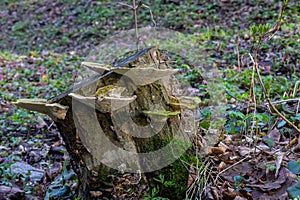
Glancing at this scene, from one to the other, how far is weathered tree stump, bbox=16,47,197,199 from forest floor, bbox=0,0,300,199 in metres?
0.28

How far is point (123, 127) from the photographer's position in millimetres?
1901

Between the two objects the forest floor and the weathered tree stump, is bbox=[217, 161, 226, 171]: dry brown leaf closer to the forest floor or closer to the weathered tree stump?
the forest floor

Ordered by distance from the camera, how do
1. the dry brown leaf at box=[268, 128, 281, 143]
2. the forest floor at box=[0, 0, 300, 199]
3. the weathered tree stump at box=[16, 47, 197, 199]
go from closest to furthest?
the weathered tree stump at box=[16, 47, 197, 199], the forest floor at box=[0, 0, 300, 199], the dry brown leaf at box=[268, 128, 281, 143]

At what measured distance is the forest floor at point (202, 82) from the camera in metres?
2.11

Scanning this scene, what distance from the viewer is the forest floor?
82.9 inches

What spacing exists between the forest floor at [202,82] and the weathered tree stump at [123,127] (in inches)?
10.9

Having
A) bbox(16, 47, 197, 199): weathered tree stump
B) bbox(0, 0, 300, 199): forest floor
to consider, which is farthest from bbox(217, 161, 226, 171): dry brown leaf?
bbox(16, 47, 197, 199): weathered tree stump

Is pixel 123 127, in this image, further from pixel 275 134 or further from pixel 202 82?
pixel 202 82

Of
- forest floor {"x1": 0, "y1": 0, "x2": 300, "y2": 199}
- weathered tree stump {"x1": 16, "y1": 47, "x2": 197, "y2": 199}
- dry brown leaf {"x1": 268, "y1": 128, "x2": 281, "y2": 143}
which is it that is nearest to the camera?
weathered tree stump {"x1": 16, "y1": 47, "x2": 197, "y2": 199}

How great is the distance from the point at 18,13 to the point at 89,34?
380 centimetres

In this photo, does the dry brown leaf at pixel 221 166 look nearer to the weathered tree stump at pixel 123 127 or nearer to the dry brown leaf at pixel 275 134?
the weathered tree stump at pixel 123 127

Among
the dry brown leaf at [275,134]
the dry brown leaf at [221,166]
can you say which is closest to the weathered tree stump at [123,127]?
the dry brown leaf at [221,166]

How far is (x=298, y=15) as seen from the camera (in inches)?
274

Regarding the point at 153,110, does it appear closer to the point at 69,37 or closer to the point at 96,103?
the point at 96,103
